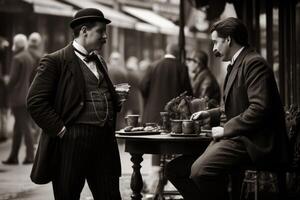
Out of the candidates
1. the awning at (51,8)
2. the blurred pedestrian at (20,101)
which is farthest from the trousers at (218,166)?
the awning at (51,8)

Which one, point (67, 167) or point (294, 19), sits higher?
point (294, 19)

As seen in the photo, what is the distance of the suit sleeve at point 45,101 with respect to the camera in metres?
3.91

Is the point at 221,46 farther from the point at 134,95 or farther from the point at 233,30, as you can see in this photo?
the point at 134,95

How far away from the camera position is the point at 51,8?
43.8 feet

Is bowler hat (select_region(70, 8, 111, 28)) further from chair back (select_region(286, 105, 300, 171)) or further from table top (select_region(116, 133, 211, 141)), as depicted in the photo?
chair back (select_region(286, 105, 300, 171))

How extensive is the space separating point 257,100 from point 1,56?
906cm

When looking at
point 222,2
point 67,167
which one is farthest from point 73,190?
point 222,2

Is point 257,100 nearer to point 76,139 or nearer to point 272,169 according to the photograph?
point 272,169

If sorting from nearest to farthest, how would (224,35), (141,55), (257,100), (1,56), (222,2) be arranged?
(257,100), (224,35), (222,2), (1,56), (141,55)

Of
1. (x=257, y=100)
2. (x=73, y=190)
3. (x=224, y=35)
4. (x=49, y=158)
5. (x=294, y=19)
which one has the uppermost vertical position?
(x=294, y=19)

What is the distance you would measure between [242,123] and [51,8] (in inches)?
399

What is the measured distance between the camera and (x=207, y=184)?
412 centimetres

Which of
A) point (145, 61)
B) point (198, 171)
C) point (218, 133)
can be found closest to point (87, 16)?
point (218, 133)

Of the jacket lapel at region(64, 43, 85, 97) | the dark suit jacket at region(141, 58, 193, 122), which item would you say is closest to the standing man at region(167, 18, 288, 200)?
the jacket lapel at region(64, 43, 85, 97)
